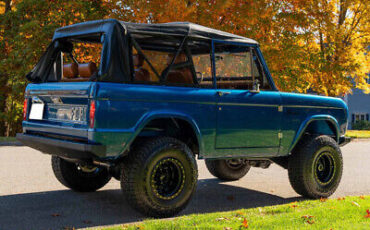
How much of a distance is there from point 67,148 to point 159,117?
1.03 metres

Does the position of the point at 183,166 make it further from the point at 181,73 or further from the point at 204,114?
the point at 181,73

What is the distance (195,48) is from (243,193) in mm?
2388

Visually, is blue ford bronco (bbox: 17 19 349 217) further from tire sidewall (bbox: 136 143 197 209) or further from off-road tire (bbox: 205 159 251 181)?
off-road tire (bbox: 205 159 251 181)

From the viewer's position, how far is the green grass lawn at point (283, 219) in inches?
181

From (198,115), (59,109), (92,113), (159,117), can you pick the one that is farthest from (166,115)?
(59,109)

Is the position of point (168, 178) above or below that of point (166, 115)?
below

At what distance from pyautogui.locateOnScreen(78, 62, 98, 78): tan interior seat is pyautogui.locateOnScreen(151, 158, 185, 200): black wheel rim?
1.35 metres

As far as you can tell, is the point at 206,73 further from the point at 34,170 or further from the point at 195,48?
the point at 34,170

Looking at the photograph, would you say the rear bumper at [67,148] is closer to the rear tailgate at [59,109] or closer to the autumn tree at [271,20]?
the rear tailgate at [59,109]

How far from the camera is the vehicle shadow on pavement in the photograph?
486 centimetres

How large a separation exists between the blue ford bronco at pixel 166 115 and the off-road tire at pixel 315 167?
0.05 feet

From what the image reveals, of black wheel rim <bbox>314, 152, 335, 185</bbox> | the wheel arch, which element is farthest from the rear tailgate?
black wheel rim <bbox>314, 152, 335, 185</bbox>

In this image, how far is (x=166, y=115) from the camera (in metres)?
5.04

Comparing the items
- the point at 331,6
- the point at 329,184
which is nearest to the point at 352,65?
the point at 331,6
